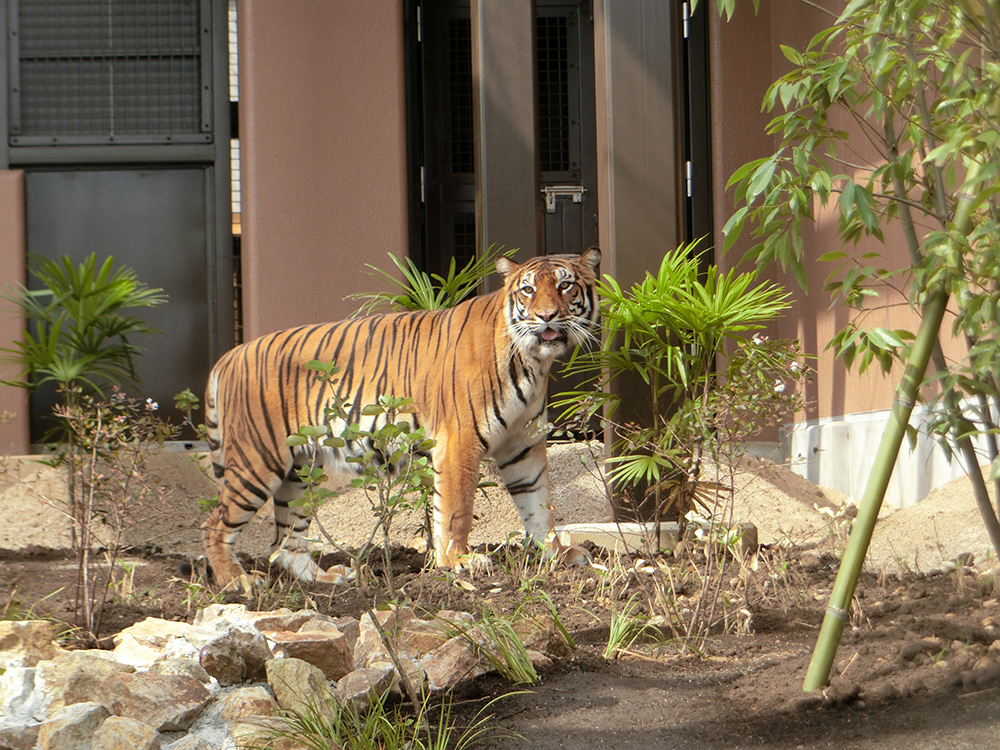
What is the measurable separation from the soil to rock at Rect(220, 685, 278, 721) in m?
0.43

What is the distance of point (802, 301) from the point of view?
646cm

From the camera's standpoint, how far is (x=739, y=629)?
2854 mm

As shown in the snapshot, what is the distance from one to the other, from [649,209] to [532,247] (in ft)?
2.04

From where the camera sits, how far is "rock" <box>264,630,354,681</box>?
2.45 metres

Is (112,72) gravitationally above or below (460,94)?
above

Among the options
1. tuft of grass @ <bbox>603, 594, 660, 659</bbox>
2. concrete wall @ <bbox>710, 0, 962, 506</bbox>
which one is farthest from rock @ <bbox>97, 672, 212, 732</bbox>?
concrete wall @ <bbox>710, 0, 962, 506</bbox>

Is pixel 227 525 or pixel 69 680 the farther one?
pixel 227 525

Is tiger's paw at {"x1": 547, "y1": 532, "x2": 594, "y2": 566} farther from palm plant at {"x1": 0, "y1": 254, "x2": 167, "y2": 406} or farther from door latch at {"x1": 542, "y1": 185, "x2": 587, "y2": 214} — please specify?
door latch at {"x1": 542, "y1": 185, "x2": 587, "y2": 214}

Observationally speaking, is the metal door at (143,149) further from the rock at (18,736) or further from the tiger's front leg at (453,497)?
the rock at (18,736)

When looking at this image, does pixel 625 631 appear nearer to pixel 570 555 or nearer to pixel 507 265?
pixel 570 555

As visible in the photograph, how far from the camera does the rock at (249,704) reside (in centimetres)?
213

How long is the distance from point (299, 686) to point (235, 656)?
36 cm

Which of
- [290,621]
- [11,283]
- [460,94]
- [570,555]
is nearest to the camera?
[290,621]

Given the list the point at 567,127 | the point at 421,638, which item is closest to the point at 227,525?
the point at 421,638
